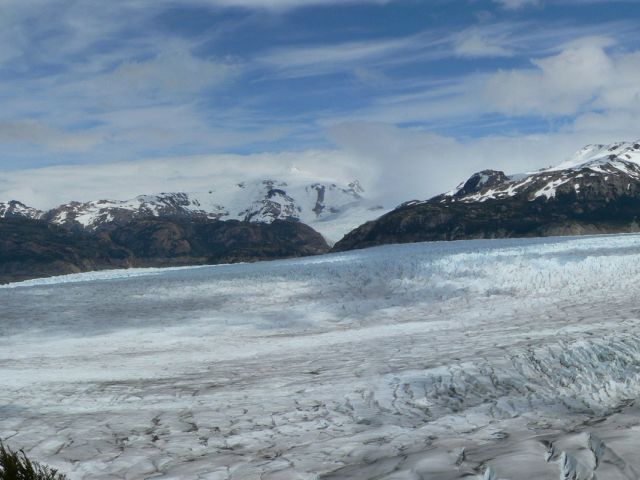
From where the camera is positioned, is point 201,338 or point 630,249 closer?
point 201,338

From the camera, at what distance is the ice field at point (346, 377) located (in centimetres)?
1019

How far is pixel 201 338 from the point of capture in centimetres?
2408

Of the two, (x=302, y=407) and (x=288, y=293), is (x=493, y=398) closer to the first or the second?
(x=302, y=407)

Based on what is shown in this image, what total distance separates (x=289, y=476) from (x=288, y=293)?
2207 centimetres

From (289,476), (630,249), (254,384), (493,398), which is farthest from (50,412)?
(630,249)

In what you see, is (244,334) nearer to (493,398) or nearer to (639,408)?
(493,398)

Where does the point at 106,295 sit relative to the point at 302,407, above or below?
above

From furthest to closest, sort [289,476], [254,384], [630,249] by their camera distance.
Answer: [630,249]
[254,384]
[289,476]

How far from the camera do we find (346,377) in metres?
16.1

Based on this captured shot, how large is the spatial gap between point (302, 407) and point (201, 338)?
10.9 metres

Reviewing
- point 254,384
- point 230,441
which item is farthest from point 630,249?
point 230,441

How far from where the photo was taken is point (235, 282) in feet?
113

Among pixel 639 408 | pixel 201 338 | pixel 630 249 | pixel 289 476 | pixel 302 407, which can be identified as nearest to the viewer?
pixel 289 476

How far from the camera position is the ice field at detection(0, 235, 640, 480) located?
1019 centimetres
